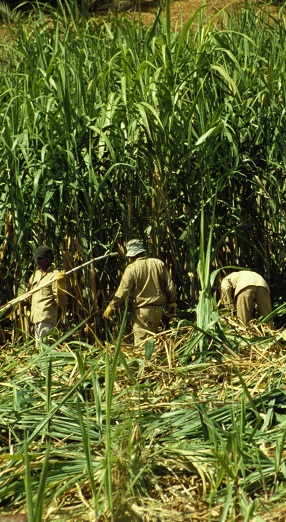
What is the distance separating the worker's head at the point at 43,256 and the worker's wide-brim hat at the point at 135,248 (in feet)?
1.89

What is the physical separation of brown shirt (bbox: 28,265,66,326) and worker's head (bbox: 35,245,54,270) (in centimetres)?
8

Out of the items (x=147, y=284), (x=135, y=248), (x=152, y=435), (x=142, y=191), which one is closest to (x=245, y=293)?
(x=147, y=284)

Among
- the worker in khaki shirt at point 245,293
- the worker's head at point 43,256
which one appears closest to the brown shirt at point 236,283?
the worker in khaki shirt at point 245,293

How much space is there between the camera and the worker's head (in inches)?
277

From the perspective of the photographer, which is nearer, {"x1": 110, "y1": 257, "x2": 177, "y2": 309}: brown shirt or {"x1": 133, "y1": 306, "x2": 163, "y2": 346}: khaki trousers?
{"x1": 110, "y1": 257, "x2": 177, "y2": 309}: brown shirt

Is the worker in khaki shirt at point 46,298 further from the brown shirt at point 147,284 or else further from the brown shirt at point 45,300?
the brown shirt at point 147,284

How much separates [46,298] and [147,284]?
2.47ft

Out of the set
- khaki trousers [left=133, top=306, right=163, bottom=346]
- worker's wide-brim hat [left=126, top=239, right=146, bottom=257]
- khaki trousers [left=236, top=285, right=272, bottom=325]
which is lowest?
khaki trousers [left=133, top=306, right=163, bottom=346]

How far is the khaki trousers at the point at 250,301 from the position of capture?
7098mm

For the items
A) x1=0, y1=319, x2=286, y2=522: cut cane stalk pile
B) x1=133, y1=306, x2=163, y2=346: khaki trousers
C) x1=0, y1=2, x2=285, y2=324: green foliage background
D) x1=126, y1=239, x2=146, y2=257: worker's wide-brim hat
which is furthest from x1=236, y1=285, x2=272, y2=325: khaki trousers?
x1=0, y1=319, x2=286, y2=522: cut cane stalk pile

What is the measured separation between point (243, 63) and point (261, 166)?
1.10 meters

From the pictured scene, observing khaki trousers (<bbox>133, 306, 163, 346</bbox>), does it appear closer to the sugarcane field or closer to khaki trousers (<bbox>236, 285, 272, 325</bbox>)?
the sugarcane field

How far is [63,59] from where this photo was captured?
831 centimetres

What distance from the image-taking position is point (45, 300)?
7281 mm
